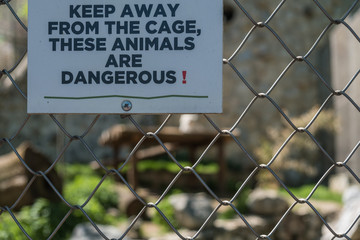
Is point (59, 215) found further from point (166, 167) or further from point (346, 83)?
point (346, 83)

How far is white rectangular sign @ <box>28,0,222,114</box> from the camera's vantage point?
3.76 ft

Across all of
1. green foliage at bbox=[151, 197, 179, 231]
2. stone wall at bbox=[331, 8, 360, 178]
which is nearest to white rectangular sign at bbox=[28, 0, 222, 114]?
green foliage at bbox=[151, 197, 179, 231]

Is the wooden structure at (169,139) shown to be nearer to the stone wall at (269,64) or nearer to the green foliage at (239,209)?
the green foliage at (239,209)

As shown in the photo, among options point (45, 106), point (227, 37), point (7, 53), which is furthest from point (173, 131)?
point (7, 53)

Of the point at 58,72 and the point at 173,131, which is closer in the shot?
the point at 58,72

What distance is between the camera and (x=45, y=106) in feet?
3.84

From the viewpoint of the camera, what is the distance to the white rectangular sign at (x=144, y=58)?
1146 millimetres

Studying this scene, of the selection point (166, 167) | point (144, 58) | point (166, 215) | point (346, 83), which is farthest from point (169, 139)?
point (144, 58)

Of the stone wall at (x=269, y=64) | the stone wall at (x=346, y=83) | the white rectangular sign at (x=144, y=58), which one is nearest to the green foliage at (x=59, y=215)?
the stone wall at (x=269, y=64)

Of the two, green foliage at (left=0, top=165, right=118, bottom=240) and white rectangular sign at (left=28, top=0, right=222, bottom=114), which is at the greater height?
white rectangular sign at (left=28, top=0, right=222, bottom=114)

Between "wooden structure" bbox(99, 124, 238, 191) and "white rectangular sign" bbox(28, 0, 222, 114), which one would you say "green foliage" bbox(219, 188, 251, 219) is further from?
"white rectangular sign" bbox(28, 0, 222, 114)

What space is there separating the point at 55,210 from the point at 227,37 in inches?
156

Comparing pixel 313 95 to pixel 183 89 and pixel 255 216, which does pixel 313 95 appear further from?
pixel 183 89

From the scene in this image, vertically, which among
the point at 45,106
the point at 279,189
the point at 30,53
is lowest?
the point at 279,189
